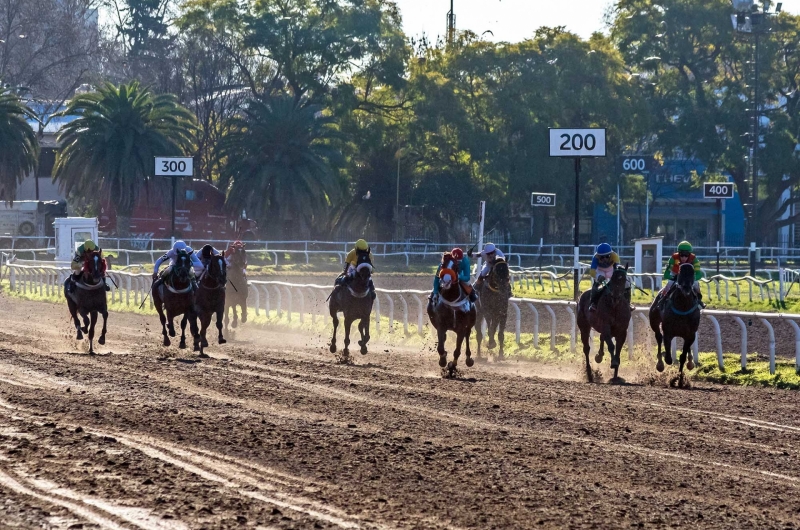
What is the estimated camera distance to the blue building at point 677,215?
61469mm

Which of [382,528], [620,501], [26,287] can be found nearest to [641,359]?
[620,501]

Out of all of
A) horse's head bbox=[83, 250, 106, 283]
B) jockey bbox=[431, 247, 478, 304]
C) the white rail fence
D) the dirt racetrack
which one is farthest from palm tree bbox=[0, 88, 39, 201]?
jockey bbox=[431, 247, 478, 304]

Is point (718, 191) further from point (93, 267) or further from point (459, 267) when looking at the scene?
point (93, 267)

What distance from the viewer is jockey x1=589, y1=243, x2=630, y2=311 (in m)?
14.9

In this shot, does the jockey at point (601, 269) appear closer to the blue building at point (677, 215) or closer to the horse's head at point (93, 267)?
the horse's head at point (93, 267)

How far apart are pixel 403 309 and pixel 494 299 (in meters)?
5.75

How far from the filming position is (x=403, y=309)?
23453 mm

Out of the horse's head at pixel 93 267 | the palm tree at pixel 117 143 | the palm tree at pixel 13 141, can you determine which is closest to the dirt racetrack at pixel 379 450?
the horse's head at pixel 93 267

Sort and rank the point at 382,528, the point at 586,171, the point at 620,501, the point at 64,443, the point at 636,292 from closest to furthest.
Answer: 1. the point at 382,528
2. the point at 620,501
3. the point at 64,443
4. the point at 636,292
5. the point at 586,171

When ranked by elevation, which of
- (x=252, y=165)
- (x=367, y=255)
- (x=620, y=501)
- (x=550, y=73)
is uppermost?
(x=550, y=73)

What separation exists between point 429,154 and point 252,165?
938 cm

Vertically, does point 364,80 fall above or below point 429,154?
above

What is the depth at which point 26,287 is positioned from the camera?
35.6 meters

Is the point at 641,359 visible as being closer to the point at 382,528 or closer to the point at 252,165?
the point at 382,528
